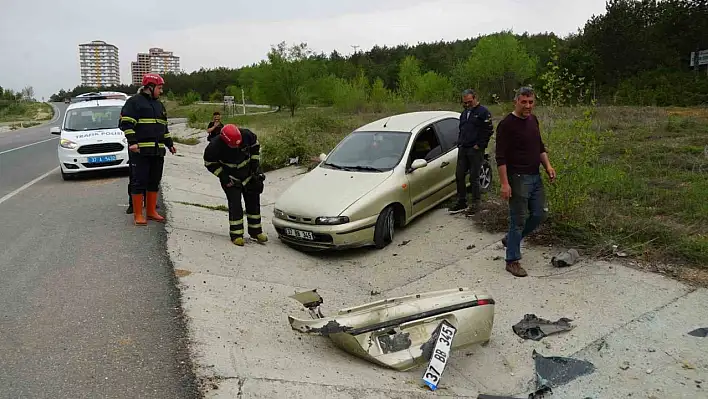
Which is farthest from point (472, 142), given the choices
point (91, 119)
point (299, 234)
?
point (91, 119)

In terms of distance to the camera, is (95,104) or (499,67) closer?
(95,104)

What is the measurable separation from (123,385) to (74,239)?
409cm

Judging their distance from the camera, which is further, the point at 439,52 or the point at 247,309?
the point at 439,52

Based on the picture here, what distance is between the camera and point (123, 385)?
3400 millimetres

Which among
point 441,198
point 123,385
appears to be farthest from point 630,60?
point 123,385

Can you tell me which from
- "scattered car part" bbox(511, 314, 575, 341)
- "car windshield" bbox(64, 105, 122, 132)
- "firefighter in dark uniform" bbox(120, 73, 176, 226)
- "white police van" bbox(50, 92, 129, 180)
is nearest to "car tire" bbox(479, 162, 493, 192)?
"scattered car part" bbox(511, 314, 575, 341)

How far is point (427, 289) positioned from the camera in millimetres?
5914

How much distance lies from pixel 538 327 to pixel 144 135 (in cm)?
536

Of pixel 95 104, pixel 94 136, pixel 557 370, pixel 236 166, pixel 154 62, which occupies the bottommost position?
pixel 557 370

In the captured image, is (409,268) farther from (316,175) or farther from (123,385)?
(123,385)

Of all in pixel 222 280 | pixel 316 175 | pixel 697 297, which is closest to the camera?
pixel 697 297

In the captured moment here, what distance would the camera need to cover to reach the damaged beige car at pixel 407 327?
13.3 ft

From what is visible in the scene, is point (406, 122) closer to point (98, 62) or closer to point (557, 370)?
point (557, 370)

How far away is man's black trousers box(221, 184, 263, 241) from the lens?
6.77m
